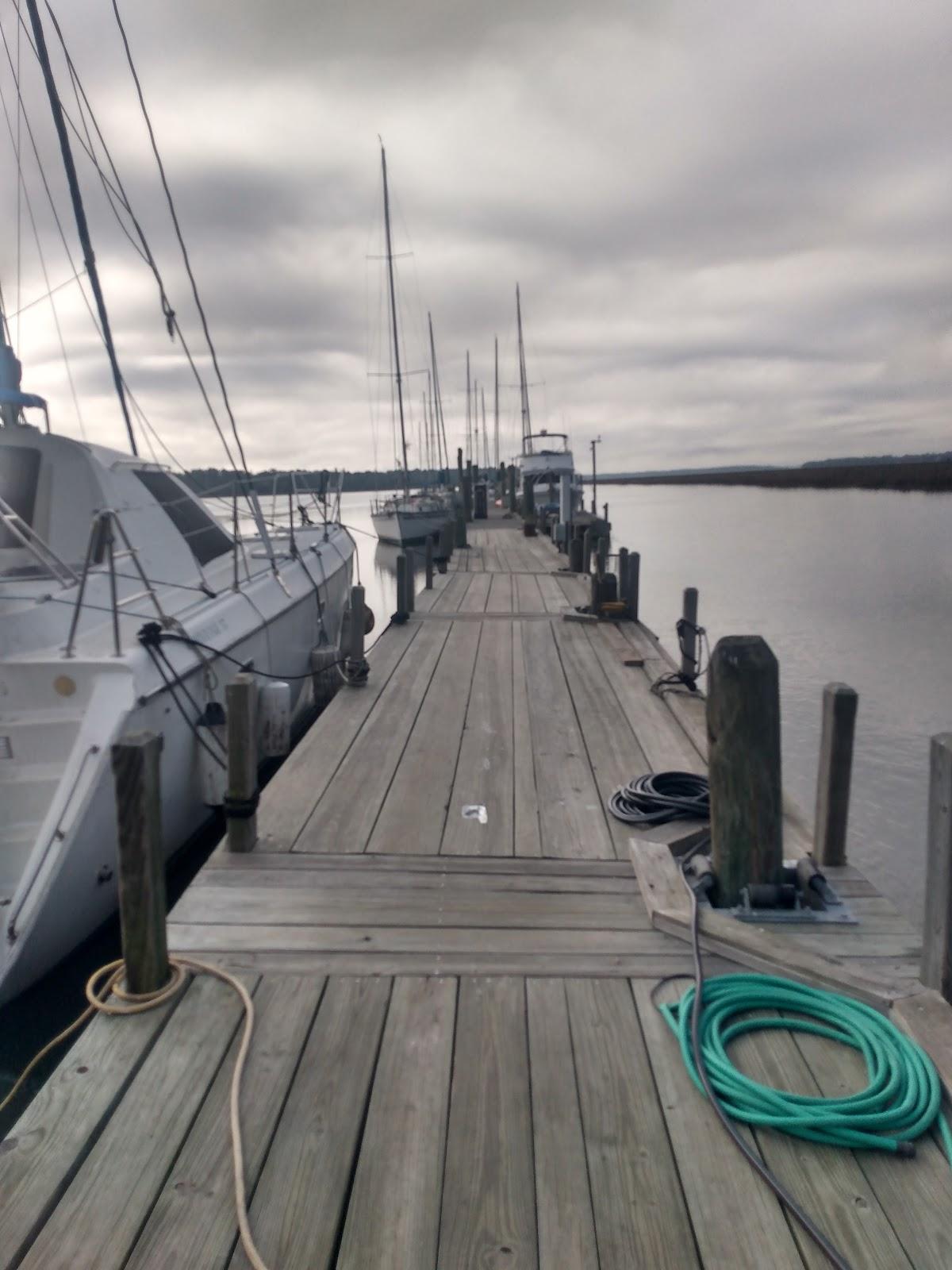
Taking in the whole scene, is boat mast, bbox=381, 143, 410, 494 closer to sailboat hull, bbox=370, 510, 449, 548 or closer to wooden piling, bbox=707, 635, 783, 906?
sailboat hull, bbox=370, 510, 449, 548

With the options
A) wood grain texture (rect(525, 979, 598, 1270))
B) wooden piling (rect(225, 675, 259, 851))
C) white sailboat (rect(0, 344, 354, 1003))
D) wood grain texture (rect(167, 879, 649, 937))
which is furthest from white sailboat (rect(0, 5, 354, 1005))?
wood grain texture (rect(525, 979, 598, 1270))

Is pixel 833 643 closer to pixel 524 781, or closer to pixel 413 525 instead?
pixel 524 781

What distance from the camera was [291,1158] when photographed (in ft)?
7.25

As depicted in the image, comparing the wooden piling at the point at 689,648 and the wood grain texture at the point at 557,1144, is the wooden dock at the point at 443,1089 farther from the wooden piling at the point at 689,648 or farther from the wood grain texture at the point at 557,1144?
the wooden piling at the point at 689,648

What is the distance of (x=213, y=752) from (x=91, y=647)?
1.01 metres

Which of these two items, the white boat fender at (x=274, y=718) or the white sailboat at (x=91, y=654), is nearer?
the white sailboat at (x=91, y=654)

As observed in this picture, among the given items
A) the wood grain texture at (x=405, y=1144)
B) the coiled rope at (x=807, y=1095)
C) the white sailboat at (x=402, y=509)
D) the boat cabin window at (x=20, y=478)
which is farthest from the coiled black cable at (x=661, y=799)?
the white sailboat at (x=402, y=509)

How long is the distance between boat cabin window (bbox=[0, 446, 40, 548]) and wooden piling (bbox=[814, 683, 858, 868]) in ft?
19.4

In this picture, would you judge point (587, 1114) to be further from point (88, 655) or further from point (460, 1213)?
point (88, 655)

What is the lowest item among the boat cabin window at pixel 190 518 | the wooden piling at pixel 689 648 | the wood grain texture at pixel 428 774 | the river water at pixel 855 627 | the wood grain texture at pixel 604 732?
the river water at pixel 855 627

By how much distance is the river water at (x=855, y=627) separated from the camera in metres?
8.56

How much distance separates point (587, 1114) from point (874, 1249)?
0.74m

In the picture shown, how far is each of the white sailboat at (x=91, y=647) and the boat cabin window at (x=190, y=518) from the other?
2 centimetres

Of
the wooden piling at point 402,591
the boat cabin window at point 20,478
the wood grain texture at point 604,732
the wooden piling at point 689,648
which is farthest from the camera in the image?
the wooden piling at point 402,591
